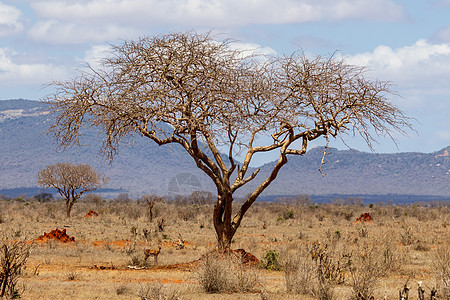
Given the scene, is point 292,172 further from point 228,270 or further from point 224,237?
point 228,270

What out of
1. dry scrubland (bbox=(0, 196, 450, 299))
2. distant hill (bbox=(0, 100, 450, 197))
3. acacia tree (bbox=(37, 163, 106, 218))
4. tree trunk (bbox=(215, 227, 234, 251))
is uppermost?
distant hill (bbox=(0, 100, 450, 197))

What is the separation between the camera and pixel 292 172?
552 ft

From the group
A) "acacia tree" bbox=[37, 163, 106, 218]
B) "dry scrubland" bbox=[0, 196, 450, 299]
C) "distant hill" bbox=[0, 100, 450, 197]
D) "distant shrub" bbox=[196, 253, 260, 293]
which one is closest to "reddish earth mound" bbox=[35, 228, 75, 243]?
"dry scrubland" bbox=[0, 196, 450, 299]

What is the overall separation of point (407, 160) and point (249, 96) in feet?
481

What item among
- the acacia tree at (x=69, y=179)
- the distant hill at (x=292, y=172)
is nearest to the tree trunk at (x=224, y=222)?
the acacia tree at (x=69, y=179)

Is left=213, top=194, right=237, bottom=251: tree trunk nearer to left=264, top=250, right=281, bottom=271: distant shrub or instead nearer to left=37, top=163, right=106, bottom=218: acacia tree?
left=264, top=250, right=281, bottom=271: distant shrub

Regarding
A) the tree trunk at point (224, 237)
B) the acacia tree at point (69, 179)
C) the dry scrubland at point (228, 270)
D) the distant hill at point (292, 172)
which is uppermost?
the distant hill at point (292, 172)

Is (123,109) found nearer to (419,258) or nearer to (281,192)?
(419,258)

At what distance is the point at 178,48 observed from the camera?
57.5 ft

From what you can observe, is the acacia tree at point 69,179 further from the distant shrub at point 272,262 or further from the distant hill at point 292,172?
the distant hill at point 292,172

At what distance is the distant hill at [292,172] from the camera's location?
152500 mm

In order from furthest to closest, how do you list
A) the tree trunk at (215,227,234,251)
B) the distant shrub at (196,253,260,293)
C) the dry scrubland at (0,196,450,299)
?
the tree trunk at (215,227,234,251), the distant shrub at (196,253,260,293), the dry scrubland at (0,196,450,299)

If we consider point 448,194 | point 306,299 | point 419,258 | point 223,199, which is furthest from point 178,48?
point 448,194

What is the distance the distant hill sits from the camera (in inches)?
6004
